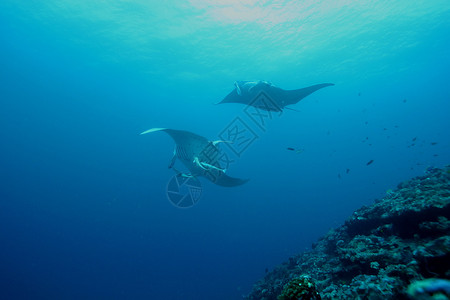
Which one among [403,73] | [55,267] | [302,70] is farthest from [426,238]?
[55,267]

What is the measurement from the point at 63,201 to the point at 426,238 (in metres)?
65.0

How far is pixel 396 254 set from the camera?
173 inches

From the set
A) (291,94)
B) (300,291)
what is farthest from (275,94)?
(300,291)

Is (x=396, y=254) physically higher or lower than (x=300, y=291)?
lower

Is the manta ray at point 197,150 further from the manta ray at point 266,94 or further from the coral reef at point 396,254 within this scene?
the coral reef at point 396,254

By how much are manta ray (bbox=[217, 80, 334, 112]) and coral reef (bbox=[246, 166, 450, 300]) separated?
4.77m

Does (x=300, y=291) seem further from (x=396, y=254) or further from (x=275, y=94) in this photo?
(x=275, y=94)

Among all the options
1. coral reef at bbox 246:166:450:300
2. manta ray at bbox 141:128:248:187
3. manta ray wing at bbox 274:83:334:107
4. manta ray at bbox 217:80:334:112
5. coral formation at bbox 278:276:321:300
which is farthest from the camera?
manta ray wing at bbox 274:83:334:107

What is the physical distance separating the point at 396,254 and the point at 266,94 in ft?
21.4

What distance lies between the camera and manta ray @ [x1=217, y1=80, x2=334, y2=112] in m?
8.72

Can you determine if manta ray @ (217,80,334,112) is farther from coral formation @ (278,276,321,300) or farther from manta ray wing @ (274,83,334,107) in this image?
coral formation @ (278,276,321,300)

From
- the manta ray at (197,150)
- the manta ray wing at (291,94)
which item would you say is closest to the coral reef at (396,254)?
the manta ray at (197,150)

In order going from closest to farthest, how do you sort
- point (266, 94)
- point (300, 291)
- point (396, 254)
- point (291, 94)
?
point (300, 291) → point (396, 254) → point (266, 94) → point (291, 94)

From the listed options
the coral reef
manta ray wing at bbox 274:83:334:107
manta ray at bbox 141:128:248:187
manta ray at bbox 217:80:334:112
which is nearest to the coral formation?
the coral reef
